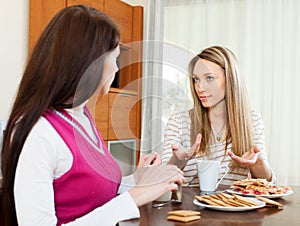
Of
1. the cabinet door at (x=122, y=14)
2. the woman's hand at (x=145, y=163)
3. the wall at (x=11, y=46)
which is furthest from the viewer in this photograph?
the cabinet door at (x=122, y=14)

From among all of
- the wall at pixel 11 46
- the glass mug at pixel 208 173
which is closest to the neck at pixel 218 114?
the glass mug at pixel 208 173

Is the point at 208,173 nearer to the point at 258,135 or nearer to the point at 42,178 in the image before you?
the point at 258,135

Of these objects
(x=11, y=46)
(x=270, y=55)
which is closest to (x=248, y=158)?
(x=11, y=46)

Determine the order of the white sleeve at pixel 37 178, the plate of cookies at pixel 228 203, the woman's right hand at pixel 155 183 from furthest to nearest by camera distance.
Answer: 1. the plate of cookies at pixel 228 203
2. the woman's right hand at pixel 155 183
3. the white sleeve at pixel 37 178

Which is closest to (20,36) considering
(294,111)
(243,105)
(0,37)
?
(0,37)

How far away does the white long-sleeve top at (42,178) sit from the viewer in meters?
0.92

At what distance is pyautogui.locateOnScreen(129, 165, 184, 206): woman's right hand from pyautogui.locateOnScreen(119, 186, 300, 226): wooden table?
11cm

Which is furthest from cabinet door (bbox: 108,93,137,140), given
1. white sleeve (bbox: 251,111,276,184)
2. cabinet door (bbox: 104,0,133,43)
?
cabinet door (bbox: 104,0,133,43)

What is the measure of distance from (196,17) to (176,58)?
290 centimetres

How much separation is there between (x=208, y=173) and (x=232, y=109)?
0.98ft

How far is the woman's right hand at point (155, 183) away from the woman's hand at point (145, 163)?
32 millimetres

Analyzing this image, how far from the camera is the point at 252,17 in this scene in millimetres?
3680

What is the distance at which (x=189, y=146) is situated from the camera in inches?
51.6

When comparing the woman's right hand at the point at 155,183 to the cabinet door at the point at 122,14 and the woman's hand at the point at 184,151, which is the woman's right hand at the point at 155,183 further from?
the cabinet door at the point at 122,14
